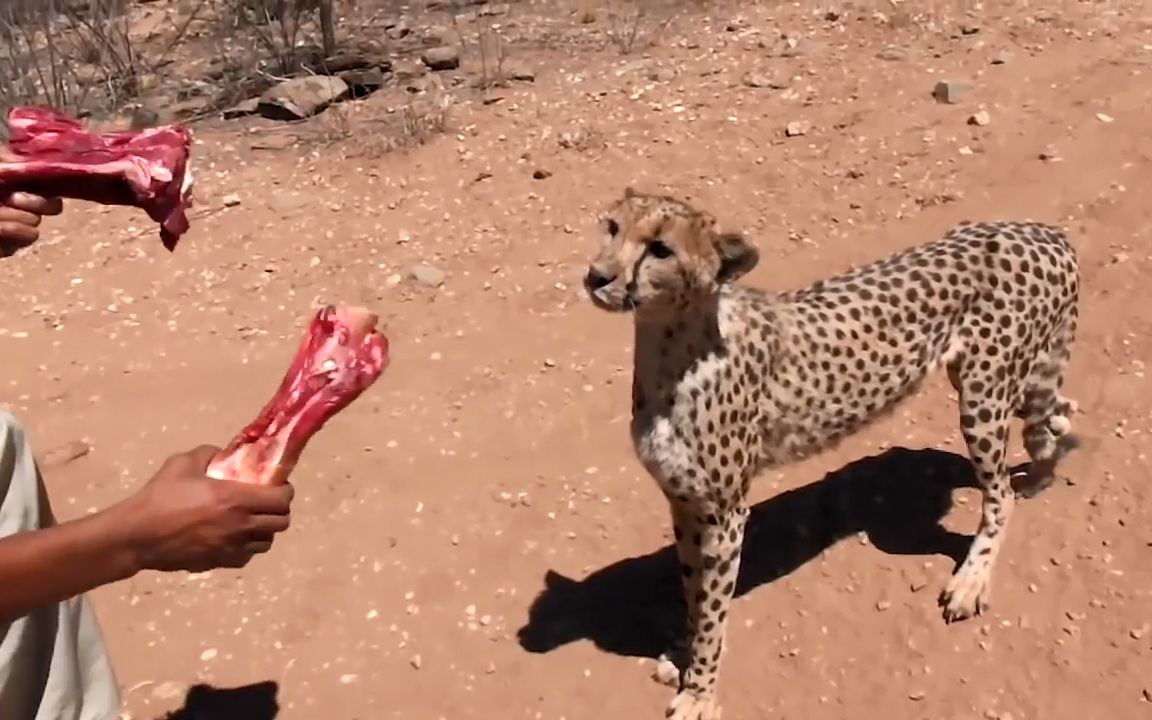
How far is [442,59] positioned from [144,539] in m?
5.58

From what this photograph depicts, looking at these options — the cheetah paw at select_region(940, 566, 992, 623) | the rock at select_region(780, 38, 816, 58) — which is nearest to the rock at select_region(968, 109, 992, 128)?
the rock at select_region(780, 38, 816, 58)

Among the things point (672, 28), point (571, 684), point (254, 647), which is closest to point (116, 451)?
point (254, 647)

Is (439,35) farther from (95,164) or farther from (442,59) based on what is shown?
(95,164)

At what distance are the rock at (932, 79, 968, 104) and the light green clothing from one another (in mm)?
4524

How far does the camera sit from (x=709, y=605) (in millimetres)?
3188

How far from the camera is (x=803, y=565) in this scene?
365 centimetres

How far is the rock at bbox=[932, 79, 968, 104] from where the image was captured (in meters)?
5.71

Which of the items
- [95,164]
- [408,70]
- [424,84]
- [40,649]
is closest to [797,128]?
[424,84]

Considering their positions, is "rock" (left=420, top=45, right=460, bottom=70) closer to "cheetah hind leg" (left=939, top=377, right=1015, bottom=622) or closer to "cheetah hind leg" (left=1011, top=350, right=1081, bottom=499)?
"cheetah hind leg" (left=1011, top=350, right=1081, bottom=499)

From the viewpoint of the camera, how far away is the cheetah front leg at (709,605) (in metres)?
3.14

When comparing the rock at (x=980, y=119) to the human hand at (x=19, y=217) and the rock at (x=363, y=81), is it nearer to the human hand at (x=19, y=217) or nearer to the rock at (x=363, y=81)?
the rock at (x=363, y=81)

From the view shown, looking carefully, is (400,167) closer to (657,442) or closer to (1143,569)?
(657,442)

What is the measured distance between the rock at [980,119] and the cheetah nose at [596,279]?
11.0ft

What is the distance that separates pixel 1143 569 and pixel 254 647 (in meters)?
2.53
